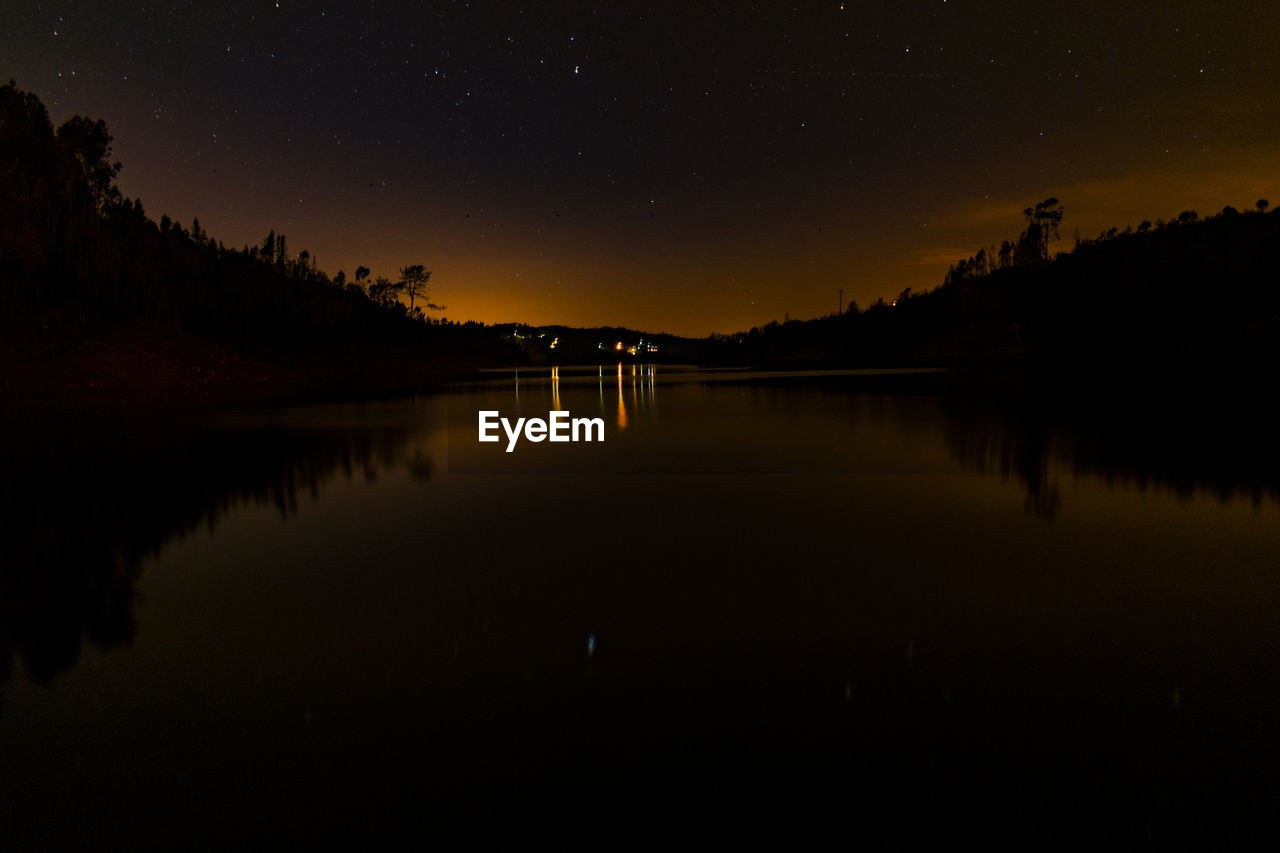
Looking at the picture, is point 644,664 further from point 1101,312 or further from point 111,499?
point 1101,312

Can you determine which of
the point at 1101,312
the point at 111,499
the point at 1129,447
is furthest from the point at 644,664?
the point at 1101,312

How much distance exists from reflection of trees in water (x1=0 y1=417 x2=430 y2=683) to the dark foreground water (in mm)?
72

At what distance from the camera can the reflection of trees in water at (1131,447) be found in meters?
12.0

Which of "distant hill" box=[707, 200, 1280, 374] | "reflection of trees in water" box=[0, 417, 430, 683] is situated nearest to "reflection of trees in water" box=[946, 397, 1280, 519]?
"reflection of trees in water" box=[0, 417, 430, 683]

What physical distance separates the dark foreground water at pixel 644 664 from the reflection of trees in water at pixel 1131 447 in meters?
0.29

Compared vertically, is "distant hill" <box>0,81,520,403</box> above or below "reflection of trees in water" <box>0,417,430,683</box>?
above

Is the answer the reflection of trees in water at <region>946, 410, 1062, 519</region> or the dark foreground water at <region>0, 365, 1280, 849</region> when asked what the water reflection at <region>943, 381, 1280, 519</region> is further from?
the dark foreground water at <region>0, 365, 1280, 849</region>

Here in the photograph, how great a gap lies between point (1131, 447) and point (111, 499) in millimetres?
19050

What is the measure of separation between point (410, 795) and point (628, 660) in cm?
192

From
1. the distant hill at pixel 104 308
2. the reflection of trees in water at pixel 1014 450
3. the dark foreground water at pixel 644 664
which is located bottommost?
the dark foreground water at pixel 644 664

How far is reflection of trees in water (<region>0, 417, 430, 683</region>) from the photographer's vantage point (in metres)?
6.36

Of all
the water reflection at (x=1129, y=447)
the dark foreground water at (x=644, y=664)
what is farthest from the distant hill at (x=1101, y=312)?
the dark foreground water at (x=644, y=664)

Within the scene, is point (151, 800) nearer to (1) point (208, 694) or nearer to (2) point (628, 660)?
(1) point (208, 694)

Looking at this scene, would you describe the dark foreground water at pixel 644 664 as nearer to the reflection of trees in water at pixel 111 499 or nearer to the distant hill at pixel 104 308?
the reflection of trees in water at pixel 111 499
